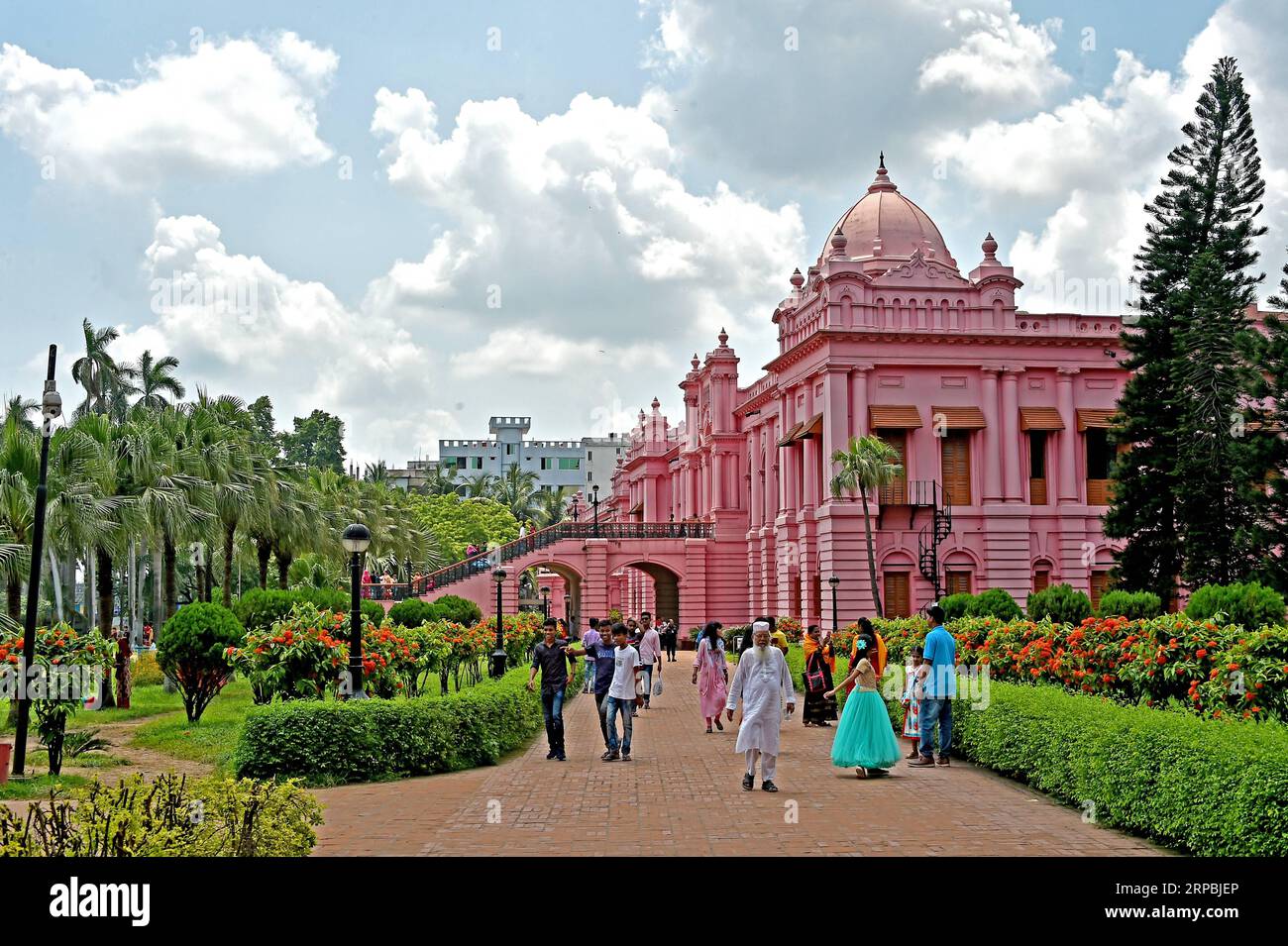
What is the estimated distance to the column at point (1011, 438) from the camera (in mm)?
40375

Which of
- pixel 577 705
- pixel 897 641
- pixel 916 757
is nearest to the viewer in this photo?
pixel 916 757

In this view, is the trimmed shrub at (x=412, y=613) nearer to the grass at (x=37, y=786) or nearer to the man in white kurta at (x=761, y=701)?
the grass at (x=37, y=786)

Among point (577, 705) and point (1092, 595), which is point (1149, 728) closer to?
point (577, 705)

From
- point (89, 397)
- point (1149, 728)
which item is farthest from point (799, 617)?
point (1149, 728)

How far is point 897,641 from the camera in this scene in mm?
24156

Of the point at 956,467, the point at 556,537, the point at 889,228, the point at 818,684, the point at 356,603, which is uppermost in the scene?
the point at 889,228

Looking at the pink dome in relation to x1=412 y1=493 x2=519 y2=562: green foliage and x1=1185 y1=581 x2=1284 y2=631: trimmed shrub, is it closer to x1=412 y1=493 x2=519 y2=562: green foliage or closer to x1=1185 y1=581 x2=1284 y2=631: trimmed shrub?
x1=1185 y1=581 x2=1284 y2=631: trimmed shrub

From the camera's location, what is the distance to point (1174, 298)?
3541cm

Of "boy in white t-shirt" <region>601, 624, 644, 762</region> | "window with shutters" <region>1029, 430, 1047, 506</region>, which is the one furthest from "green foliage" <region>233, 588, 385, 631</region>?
"window with shutters" <region>1029, 430, 1047, 506</region>

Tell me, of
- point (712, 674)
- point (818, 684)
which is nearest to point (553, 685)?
point (712, 674)

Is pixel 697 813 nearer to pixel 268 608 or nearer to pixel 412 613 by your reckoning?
pixel 268 608

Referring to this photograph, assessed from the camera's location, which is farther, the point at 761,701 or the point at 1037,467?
the point at 1037,467

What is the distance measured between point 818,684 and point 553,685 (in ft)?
18.3
